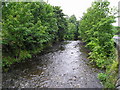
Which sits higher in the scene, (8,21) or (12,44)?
(8,21)

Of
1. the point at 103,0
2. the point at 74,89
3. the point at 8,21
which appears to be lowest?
the point at 74,89

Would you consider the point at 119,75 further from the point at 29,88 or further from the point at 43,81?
the point at 29,88

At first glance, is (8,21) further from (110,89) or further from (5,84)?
(110,89)

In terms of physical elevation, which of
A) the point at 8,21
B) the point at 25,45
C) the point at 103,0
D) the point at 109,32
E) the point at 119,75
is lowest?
the point at 119,75

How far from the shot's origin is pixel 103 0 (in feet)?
29.7

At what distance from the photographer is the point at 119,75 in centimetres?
403

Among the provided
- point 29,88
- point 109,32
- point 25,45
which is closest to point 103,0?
point 109,32

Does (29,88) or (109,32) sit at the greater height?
(109,32)

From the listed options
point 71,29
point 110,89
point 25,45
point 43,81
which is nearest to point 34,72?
point 43,81

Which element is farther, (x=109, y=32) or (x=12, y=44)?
(x=109, y=32)

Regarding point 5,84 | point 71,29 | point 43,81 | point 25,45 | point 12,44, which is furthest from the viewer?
point 71,29

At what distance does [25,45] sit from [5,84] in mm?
4377

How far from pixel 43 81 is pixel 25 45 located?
4.57 m

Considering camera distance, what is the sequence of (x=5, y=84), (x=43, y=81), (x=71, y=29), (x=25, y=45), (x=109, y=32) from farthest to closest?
1. (x=71, y=29)
2. (x=25, y=45)
3. (x=109, y=32)
4. (x=43, y=81)
5. (x=5, y=84)
